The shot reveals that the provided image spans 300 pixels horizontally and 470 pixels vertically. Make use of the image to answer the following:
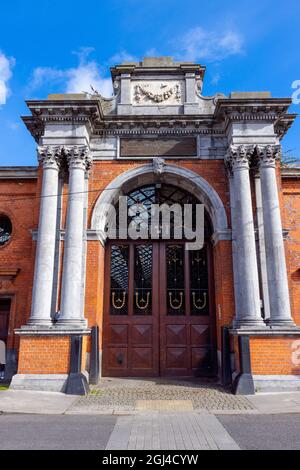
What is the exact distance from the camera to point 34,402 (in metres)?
7.64

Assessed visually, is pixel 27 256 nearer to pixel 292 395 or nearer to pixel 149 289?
pixel 149 289

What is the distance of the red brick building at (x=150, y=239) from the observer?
9469 millimetres

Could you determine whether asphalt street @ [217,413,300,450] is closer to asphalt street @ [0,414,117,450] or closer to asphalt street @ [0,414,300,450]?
asphalt street @ [0,414,300,450]

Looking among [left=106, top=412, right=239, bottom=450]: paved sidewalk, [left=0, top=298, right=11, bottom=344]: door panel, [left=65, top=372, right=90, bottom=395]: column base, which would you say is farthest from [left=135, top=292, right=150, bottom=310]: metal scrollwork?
[left=106, top=412, right=239, bottom=450]: paved sidewalk

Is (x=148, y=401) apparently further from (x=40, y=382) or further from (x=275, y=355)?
(x=275, y=355)

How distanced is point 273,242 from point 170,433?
5.75 meters

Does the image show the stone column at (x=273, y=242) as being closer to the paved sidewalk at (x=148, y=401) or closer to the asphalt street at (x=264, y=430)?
the paved sidewalk at (x=148, y=401)

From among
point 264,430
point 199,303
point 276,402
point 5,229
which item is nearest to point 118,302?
point 199,303

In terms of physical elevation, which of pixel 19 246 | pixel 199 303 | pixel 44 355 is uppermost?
pixel 19 246

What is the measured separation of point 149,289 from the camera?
1116 centimetres

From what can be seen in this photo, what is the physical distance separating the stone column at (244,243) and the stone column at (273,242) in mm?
357

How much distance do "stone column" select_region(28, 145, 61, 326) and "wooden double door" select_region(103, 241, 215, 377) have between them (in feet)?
6.88

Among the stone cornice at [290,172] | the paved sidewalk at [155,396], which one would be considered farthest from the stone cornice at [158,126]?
the paved sidewalk at [155,396]
